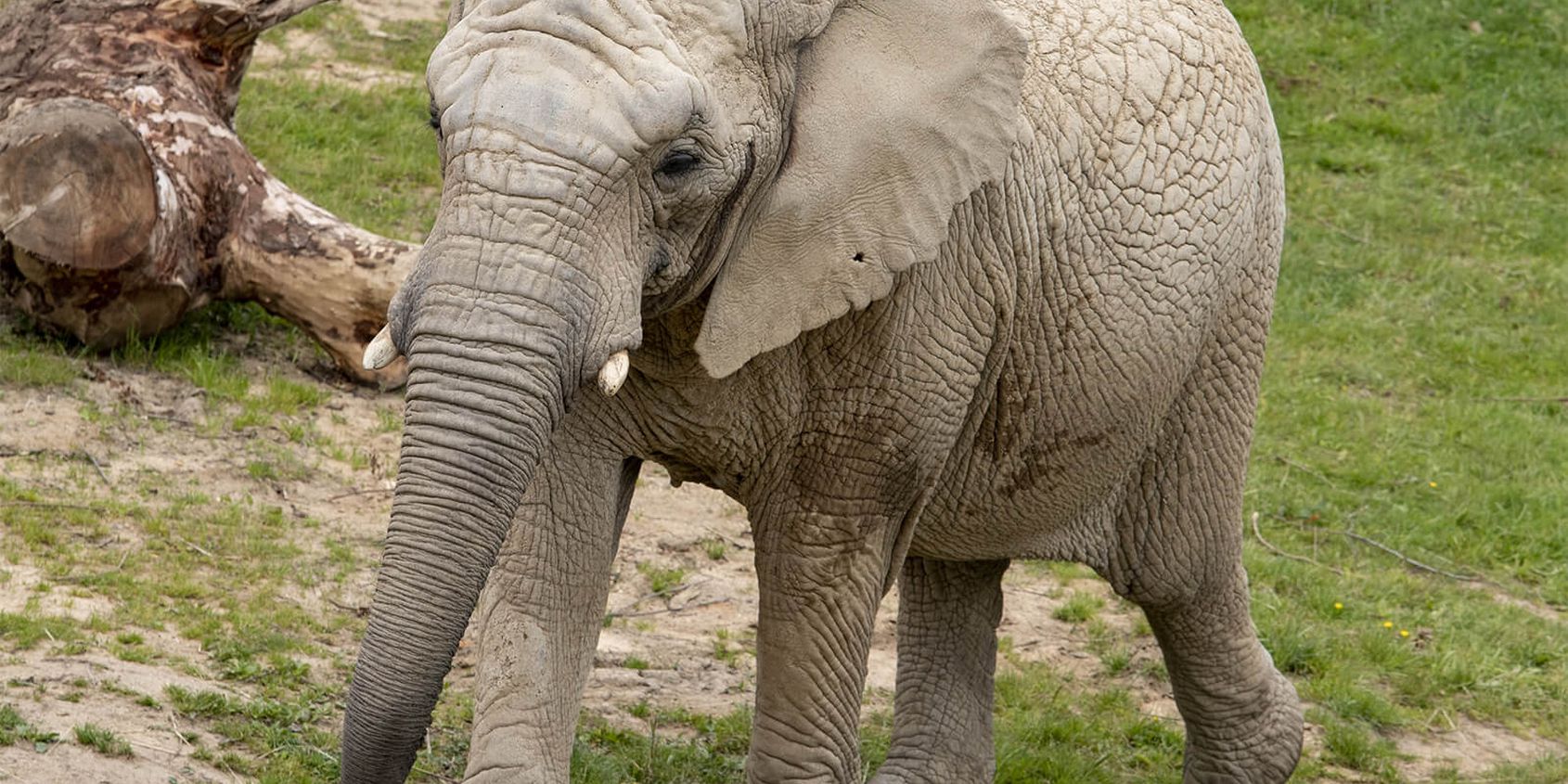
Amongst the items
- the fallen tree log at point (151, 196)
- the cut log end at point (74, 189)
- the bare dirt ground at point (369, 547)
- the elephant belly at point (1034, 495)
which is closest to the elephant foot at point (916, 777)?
the bare dirt ground at point (369, 547)

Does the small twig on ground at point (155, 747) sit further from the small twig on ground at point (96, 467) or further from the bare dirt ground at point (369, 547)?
the small twig on ground at point (96, 467)

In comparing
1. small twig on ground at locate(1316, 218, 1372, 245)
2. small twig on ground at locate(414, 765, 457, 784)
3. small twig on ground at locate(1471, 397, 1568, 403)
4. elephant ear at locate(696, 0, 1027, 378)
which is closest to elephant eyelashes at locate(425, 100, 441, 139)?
elephant ear at locate(696, 0, 1027, 378)

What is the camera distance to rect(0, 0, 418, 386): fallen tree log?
23.5 feet

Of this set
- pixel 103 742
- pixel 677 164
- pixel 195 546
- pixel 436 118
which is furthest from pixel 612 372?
pixel 195 546

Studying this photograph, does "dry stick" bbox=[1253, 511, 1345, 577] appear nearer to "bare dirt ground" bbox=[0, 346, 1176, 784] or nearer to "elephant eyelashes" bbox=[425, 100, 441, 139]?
"bare dirt ground" bbox=[0, 346, 1176, 784]

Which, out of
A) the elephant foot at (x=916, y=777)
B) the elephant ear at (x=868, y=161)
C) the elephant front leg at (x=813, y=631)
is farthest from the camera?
the elephant foot at (x=916, y=777)

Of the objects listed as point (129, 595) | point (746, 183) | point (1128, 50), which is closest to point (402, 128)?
point (129, 595)

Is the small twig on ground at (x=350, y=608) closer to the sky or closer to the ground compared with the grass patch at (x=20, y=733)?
closer to the ground

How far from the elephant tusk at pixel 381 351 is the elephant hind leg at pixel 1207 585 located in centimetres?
232

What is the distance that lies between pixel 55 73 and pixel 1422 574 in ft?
17.3

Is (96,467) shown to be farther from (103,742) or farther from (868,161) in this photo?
(868,161)

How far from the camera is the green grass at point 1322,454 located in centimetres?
582

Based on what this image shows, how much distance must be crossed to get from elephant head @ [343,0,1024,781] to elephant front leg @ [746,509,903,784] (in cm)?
61

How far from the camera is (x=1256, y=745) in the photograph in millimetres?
5812
